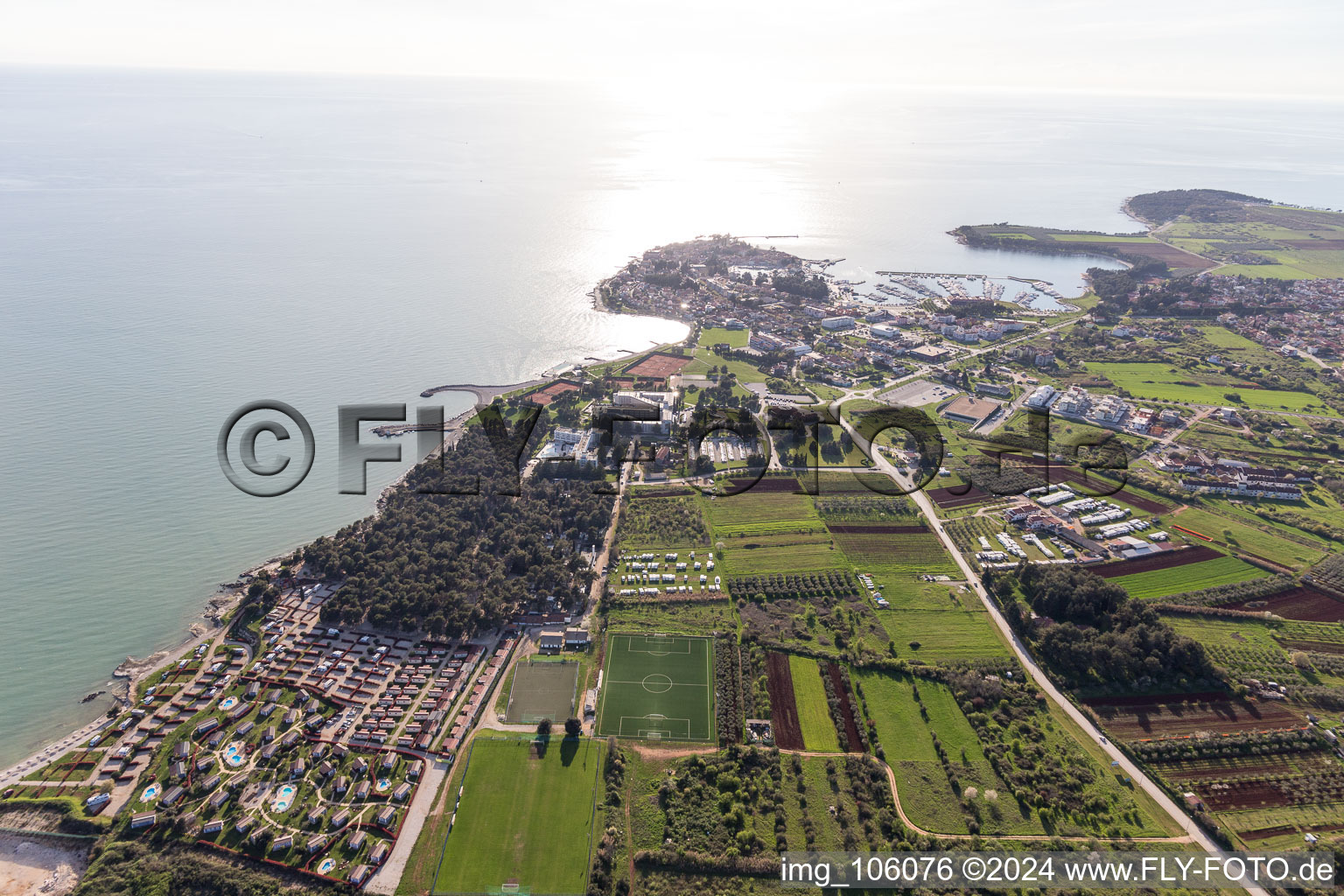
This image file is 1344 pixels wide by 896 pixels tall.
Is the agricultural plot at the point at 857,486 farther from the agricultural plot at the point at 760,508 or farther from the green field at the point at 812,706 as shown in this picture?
the green field at the point at 812,706

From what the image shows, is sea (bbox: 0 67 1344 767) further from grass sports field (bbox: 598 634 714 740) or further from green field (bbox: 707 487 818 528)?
green field (bbox: 707 487 818 528)

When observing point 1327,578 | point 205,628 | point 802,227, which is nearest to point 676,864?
point 205,628

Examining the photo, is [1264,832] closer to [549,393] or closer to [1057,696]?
[1057,696]

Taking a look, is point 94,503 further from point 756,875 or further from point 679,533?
point 756,875

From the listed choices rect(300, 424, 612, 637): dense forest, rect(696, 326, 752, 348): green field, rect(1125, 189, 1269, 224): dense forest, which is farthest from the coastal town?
rect(1125, 189, 1269, 224): dense forest

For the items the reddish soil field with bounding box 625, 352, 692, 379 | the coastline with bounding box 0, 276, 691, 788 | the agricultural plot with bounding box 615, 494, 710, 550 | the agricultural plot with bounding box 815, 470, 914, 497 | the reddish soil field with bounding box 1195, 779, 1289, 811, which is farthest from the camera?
the reddish soil field with bounding box 625, 352, 692, 379

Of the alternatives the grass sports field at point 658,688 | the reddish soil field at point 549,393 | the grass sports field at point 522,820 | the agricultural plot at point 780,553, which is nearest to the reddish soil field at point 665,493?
the agricultural plot at point 780,553
